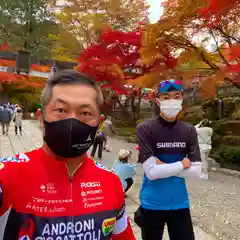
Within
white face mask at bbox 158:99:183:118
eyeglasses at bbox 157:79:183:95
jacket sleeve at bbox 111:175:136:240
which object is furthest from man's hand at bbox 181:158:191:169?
jacket sleeve at bbox 111:175:136:240

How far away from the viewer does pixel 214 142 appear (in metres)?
11.9

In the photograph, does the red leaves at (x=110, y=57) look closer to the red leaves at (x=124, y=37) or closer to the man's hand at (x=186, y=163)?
the red leaves at (x=124, y=37)

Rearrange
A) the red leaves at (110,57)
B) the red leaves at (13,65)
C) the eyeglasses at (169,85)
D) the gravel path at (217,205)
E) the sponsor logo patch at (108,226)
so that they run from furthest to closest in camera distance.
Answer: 1. the red leaves at (13,65)
2. the red leaves at (110,57)
3. the gravel path at (217,205)
4. the eyeglasses at (169,85)
5. the sponsor logo patch at (108,226)

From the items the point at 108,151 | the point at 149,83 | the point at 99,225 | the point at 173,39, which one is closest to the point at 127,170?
the point at 99,225

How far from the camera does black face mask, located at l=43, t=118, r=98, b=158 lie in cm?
116

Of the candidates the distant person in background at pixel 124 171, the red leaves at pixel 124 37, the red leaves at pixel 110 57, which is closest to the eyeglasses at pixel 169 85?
the distant person in background at pixel 124 171

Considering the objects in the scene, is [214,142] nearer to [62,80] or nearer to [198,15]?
[198,15]

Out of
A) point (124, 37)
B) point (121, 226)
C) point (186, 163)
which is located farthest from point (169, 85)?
point (124, 37)

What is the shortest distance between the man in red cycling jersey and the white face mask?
1173 millimetres

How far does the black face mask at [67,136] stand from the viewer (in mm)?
1161

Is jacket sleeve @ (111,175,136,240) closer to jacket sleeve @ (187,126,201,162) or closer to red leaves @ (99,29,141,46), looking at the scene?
jacket sleeve @ (187,126,201,162)

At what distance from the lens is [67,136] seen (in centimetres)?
116

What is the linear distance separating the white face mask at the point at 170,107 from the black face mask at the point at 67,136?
126 cm

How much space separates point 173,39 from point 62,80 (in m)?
7.68
